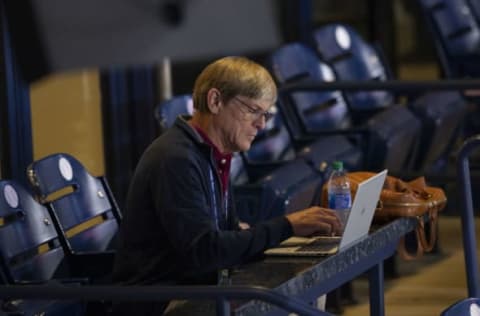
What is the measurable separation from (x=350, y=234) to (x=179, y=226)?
522 mm

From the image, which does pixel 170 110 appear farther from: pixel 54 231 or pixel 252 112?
pixel 252 112

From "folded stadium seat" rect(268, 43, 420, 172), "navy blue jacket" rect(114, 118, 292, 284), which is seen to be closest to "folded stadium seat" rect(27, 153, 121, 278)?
"navy blue jacket" rect(114, 118, 292, 284)

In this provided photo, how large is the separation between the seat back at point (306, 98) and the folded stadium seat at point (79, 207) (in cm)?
183

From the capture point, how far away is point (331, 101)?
21.4 feet

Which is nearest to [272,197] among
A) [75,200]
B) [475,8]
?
[75,200]

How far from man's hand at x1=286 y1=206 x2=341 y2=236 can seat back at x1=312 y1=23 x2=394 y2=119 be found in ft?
10.1

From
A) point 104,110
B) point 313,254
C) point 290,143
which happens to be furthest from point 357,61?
point 313,254

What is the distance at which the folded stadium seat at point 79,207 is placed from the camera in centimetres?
404

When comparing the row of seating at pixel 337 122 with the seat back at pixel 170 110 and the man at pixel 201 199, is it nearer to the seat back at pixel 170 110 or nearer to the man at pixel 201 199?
the seat back at pixel 170 110

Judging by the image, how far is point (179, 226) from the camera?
11.1 feet

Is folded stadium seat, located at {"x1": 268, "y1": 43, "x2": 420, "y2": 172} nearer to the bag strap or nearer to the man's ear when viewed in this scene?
the bag strap

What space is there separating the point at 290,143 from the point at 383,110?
80 cm

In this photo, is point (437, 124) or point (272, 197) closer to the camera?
point (272, 197)

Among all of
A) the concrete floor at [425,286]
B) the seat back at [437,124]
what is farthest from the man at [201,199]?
the seat back at [437,124]
